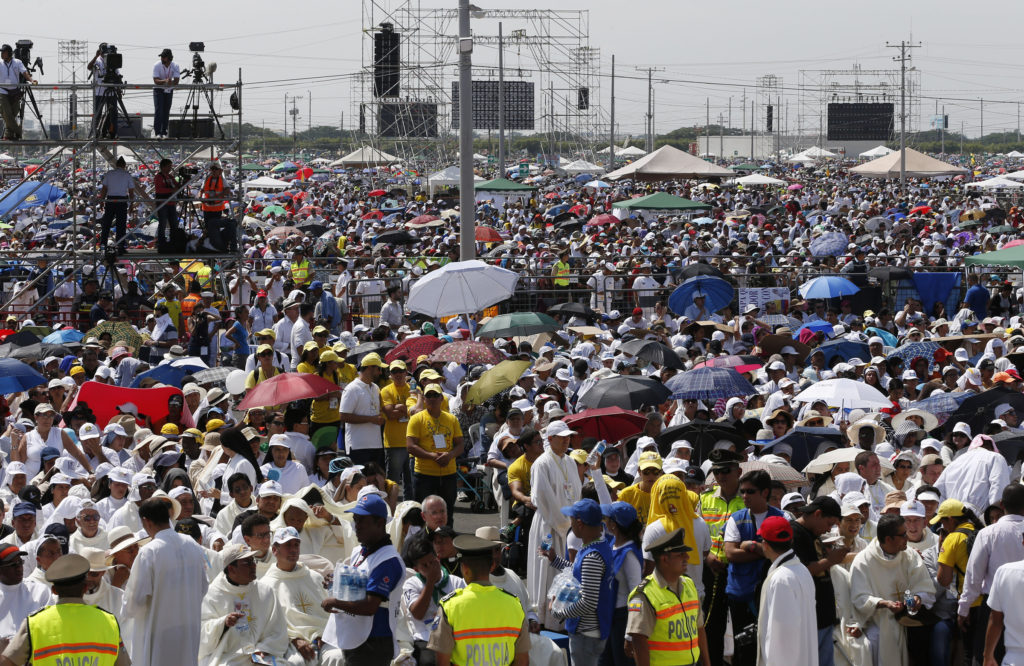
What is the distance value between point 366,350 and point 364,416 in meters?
3.39

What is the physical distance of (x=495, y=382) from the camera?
12.5 meters

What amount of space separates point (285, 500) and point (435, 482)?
2651 mm

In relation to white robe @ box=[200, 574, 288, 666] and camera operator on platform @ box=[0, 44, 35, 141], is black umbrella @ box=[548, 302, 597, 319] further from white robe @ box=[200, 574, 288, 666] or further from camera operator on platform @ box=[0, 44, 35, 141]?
white robe @ box=[200, 574, 288, 666]

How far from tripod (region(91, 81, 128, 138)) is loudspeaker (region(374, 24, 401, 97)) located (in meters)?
45.1

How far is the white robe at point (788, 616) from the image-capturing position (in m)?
6.48

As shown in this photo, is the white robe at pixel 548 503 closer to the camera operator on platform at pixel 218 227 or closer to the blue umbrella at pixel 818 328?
the blue umbrella at pixel 818 328

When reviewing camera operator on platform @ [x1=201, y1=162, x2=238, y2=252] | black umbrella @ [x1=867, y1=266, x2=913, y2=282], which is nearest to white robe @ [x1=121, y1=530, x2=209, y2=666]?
camera operator on platform @ [x1=201, y1=162, x2=238, y2=252]

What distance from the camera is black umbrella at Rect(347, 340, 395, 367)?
14.4 meters

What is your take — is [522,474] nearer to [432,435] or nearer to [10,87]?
[432,435]

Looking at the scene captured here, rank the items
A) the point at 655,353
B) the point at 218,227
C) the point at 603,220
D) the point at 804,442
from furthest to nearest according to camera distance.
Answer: the point at 603,220, the point at 218,227, the point at 655,353, the point at 804,442

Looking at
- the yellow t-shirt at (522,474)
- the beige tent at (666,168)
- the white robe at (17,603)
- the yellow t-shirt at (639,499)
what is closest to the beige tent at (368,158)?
the beige tent at (666,168)

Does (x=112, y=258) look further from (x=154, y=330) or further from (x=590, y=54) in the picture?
(x=590, y=54)

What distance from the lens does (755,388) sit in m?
13.4

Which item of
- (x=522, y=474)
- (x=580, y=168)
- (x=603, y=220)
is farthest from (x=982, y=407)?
(x=580, y=168)
